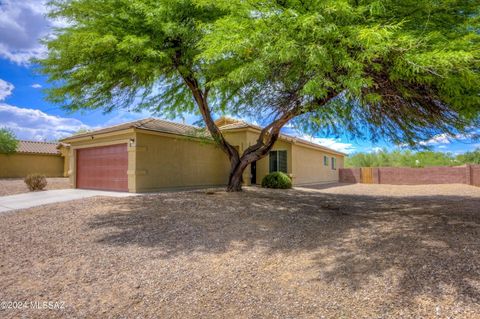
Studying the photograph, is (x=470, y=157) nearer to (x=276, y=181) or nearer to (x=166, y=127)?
(x=276, y=181)

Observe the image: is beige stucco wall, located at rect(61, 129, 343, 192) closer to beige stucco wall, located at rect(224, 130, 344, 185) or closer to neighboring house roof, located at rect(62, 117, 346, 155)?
beige stucco wall, located at rect(224, 130, 344, 185)

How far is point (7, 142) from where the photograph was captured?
93.2 ft

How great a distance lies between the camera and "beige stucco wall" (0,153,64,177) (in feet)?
95.3

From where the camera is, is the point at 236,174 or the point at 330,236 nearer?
the point at 330,236

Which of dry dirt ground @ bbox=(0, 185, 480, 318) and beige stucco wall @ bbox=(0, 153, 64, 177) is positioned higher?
beige stucco wall @ bbox=(0, 153, 64, 177)

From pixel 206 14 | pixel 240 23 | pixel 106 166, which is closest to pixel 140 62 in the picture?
pixel 206 14

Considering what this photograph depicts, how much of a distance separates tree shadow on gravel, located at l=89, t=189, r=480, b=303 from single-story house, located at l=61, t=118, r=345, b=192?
139 inches

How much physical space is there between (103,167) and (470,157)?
51898mm

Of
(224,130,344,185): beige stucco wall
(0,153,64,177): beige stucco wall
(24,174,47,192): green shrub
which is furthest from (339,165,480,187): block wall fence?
(0,153,64,177): beige stucco wall

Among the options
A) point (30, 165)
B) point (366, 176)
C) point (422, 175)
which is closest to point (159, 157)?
point (366, 176)

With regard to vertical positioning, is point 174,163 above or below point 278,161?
below

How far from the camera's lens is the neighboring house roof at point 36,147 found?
30981 mm

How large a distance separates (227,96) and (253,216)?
4.81 metres

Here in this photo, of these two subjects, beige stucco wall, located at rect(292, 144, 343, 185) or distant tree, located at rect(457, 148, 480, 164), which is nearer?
beige stucco wall, located at rect(292, 144, 343, 185)
